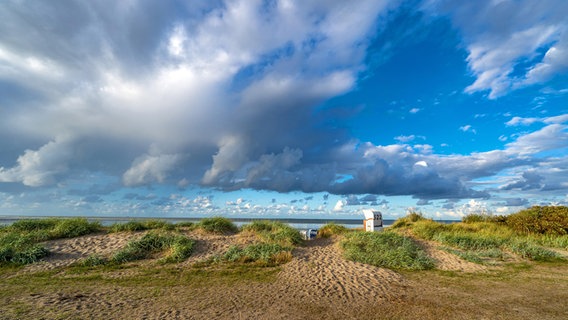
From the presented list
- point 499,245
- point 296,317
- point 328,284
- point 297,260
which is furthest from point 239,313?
point 499,245

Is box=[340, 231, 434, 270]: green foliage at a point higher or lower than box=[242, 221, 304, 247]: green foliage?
lower

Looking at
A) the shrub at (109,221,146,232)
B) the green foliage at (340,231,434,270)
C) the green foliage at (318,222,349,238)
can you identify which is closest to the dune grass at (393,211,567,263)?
the green foliage at (340,231,434,270)

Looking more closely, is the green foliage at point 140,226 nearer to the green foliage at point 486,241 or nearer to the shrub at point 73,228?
the shrub at point 73,228

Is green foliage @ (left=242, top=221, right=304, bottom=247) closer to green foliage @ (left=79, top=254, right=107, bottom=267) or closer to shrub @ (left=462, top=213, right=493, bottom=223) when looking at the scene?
green foliage @ (left=79, top=254, right=107, bottom=267)

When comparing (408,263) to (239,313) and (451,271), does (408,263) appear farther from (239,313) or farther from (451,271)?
(239,313)

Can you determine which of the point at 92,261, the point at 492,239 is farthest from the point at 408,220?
the point at 92,261

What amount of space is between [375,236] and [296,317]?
8.26 metres

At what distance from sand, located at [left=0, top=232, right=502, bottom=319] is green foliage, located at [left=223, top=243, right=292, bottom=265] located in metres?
0.54

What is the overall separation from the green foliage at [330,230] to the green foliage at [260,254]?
12.6 ft

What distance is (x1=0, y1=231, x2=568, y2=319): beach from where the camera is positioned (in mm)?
6750

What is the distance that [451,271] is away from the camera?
35.7ft

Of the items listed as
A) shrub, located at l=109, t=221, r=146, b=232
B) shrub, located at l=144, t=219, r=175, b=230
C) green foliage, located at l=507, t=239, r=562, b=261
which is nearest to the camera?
green foliage, located at l=507, t=239, r=562, b=261

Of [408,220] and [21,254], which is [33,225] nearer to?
[21,254]

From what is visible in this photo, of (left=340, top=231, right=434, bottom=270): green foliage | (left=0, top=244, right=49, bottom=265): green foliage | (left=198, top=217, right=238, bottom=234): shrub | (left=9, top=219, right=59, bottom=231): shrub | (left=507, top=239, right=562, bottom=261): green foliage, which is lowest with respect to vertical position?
(left=507, top=239, right=562, bottom=261): green foliage
